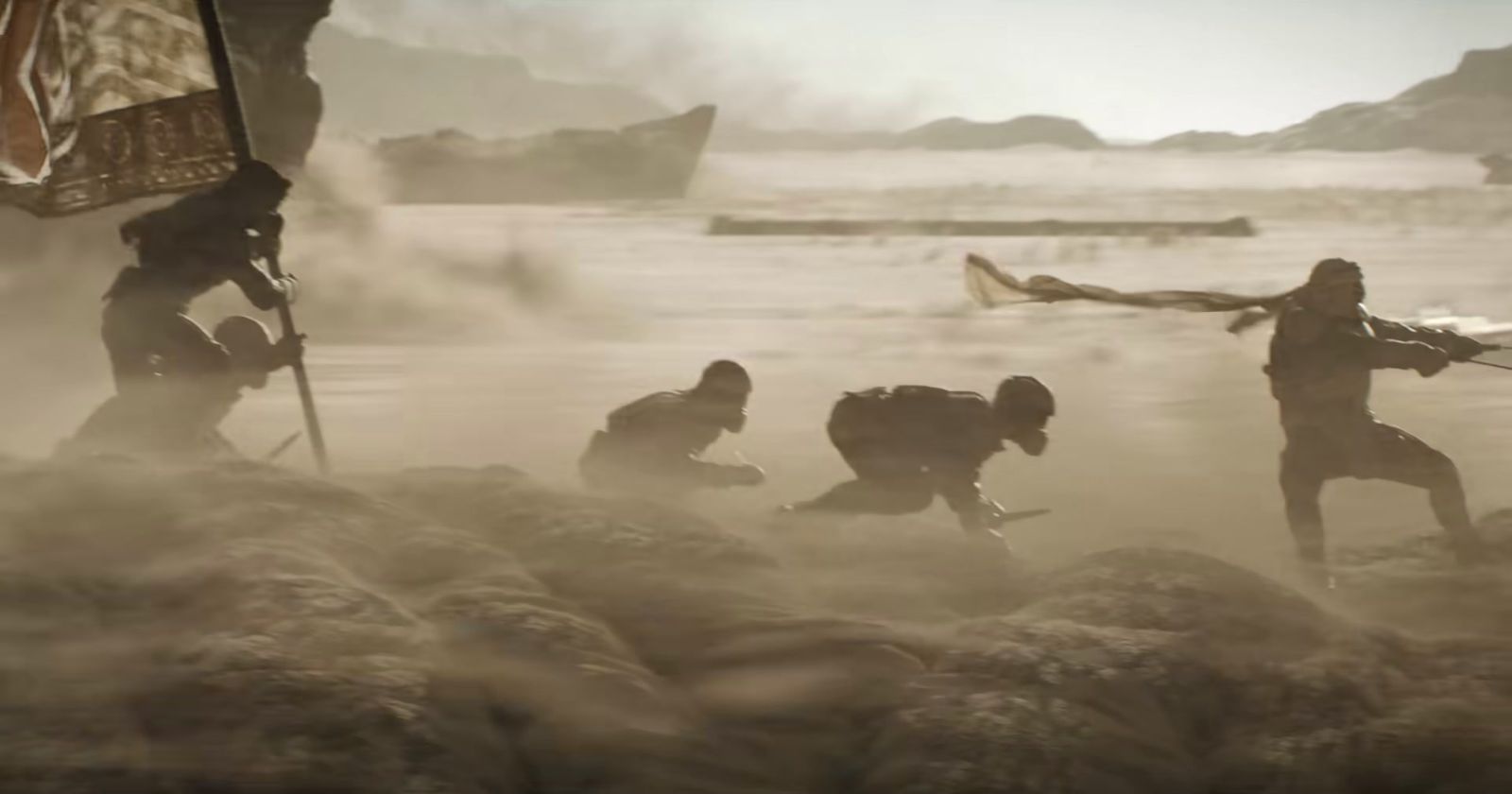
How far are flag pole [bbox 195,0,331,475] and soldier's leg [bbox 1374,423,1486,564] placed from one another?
3350mm

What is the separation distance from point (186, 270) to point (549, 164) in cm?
125

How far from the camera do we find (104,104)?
563 centimetres

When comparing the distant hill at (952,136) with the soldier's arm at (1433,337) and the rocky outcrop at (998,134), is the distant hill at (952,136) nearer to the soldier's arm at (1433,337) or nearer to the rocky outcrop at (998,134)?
the rocky outcrop at (998,134)

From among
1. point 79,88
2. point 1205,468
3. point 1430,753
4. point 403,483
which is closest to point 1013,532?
point 1205,468

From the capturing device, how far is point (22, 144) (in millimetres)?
5629

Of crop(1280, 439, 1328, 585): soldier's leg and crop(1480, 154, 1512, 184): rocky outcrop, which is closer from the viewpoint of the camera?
crop(1280, 439, 1328, 585): soldier's leg

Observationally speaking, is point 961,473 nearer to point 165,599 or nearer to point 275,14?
point 165,599

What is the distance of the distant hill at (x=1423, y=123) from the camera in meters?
5.43

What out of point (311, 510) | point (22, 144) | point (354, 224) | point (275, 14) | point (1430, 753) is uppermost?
point (275, 14)

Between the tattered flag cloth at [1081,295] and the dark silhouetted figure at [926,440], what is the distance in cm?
33

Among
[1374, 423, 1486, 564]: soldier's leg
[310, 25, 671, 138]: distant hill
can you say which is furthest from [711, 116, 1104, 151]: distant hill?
[1374, 423, 1486, 564]: soldier's leg

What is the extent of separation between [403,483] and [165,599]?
2.89 ft

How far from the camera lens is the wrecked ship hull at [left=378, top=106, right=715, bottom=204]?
5648 mm

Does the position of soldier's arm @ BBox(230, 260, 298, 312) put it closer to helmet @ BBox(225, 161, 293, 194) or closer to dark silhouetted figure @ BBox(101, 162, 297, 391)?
dark silhouetted figure @ BBox(101, 162, 297, 391)
